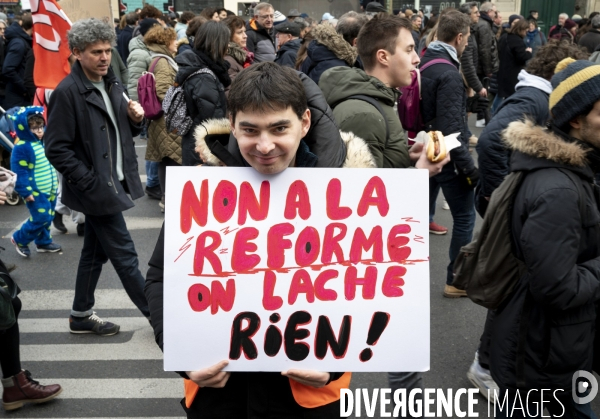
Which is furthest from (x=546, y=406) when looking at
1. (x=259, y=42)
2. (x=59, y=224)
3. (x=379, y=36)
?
(x=259, y=42)

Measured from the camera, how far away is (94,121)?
410cm

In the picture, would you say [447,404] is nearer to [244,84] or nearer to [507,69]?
[244,84]

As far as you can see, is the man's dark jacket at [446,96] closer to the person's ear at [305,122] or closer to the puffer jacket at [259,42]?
the person's ear at [305,122]

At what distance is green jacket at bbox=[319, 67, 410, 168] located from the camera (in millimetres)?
3045

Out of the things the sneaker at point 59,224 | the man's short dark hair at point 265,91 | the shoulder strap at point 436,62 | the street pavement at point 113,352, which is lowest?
the street pavement at point 113,352

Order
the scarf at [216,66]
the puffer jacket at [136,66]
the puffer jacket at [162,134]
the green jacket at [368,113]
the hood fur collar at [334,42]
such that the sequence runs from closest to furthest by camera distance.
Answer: the green jacket at [368,113], the hood fur collar at [334,42], the scarf at [216,66], the puffer jacket at [162,134], the puffer jacket at [136,66]

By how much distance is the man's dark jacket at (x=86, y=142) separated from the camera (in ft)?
13.2

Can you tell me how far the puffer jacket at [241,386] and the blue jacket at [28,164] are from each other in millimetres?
4020

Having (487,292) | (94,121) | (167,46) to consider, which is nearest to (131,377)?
(94,121)

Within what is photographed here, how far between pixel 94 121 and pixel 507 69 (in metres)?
8.26

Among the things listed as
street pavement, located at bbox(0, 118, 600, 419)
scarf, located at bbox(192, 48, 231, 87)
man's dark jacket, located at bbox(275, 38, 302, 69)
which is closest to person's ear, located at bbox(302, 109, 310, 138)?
street pavement, located at bbox(0, 118, 600, 419)

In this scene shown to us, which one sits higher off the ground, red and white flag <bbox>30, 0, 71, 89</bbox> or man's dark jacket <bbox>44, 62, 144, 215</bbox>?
red and white flag <bbox>30, 0, 71, 89</bbox>

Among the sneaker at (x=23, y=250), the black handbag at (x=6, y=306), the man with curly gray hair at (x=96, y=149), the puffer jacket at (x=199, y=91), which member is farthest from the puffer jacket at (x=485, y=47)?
the black handbag at (x=6, y=306)

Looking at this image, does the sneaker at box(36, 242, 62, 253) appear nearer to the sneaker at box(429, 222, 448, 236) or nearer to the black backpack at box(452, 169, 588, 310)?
the sneaker at box(429, 222, 448, 236)
